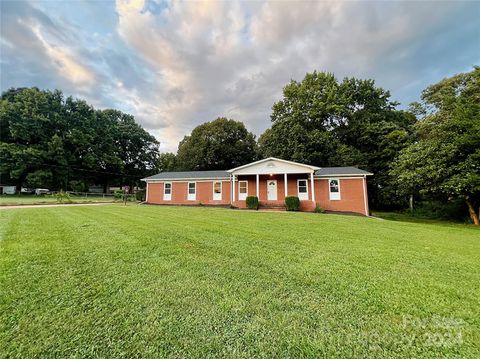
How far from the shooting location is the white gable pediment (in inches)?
677

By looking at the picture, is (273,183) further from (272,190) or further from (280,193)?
(280,193)

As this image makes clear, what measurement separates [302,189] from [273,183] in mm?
2512

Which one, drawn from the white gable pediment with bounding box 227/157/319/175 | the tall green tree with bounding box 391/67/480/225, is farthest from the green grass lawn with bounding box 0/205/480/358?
the white gable pediment with bounding box 227/157/319/175

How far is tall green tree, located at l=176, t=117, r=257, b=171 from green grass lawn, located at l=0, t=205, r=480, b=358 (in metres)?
30.0

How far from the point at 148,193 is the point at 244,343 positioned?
21922 mm

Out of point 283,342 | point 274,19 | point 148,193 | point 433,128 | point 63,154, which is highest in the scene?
point 274,19

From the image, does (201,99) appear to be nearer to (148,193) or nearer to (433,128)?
(148,193)

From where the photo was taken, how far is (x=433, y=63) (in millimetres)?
16391

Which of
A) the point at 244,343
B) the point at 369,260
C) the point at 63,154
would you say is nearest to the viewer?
the point at 244,343

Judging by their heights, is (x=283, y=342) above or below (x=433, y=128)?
below

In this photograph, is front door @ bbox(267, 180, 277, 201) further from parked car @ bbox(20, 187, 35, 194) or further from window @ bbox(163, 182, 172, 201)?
parked car @ bbox(20, 187, 35, 194)

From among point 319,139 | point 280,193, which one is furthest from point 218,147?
point 280,193

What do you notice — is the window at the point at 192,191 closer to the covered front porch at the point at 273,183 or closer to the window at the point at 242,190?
the covered front porch at the point at 273,183

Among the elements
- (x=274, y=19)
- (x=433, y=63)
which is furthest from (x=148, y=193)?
(x=433, y=63)
